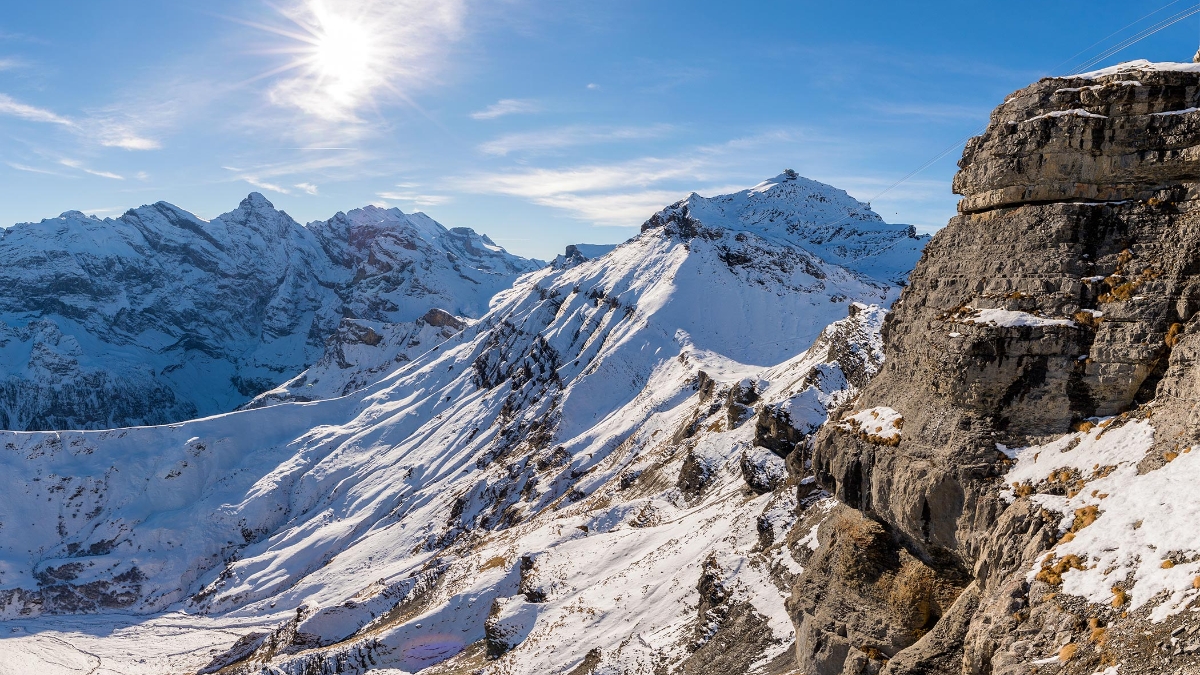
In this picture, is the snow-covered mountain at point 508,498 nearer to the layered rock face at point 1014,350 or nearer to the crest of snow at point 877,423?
the crest of snow at point 877,423

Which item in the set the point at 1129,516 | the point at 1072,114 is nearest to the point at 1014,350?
the point at 1129,516

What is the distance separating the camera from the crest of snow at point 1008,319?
16547 mm

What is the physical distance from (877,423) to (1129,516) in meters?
7.71

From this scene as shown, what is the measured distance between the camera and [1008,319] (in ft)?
56.2

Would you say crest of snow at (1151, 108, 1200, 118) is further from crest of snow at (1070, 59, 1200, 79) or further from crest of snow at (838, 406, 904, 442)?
crest of snow at (838, 406, 904, 442)

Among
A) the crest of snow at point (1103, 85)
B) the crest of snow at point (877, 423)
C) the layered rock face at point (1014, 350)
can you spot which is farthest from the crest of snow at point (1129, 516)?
the crest of snow at point (1103, 85)

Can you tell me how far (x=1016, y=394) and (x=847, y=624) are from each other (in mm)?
8068

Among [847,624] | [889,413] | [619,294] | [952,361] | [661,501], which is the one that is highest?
[619,294]

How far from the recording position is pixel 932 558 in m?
17.9

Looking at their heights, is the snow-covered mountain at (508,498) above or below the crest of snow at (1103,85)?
below

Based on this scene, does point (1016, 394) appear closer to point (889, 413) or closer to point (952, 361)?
point (952, 361)

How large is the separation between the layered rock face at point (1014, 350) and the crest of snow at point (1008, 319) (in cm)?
5

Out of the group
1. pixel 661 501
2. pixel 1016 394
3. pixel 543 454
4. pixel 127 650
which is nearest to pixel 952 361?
pixel 1016 394

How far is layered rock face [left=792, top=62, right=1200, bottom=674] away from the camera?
15.0 meters
